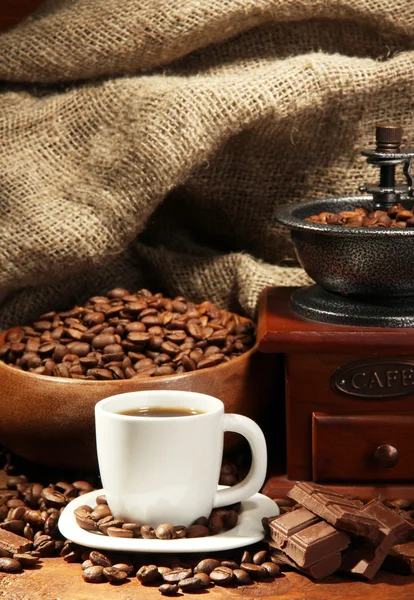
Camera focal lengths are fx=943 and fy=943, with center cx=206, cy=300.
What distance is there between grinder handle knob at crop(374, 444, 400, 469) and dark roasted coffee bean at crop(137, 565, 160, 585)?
1.22 ft

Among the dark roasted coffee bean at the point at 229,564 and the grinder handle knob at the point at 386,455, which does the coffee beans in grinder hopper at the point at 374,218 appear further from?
the dark roasted coffee bean at the point at 229,564

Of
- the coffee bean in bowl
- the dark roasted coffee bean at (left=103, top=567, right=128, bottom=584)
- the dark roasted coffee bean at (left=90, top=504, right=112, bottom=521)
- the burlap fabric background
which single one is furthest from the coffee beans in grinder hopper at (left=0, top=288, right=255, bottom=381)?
the dark roasted coffee bean at (left=103, top=567, right=128, bottom=584)

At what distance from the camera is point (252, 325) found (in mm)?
1522

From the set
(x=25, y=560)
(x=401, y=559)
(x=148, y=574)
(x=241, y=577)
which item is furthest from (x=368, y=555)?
(x=25, y=560)

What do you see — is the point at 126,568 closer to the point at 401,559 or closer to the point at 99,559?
the point at 99,559

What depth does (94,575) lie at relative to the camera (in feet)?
3.64

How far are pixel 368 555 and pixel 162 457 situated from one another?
0.89ft

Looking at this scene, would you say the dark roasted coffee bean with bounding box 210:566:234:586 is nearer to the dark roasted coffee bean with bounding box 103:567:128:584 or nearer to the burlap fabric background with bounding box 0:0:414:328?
the dark roasted coffee bean with bounding box 103:567:128:584

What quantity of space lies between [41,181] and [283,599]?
33.6 inches

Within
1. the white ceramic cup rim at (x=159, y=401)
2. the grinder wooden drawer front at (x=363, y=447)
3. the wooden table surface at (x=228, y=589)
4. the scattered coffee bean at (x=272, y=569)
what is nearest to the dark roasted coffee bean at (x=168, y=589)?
the wooden table surface at (x=228, y=589)

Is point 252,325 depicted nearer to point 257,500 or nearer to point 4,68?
point 257,500

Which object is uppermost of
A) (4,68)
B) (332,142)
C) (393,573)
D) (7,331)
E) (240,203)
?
(4,68)

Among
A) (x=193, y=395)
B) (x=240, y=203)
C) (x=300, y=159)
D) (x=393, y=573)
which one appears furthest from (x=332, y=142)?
(x=393, y=573)

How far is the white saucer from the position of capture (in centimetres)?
112
